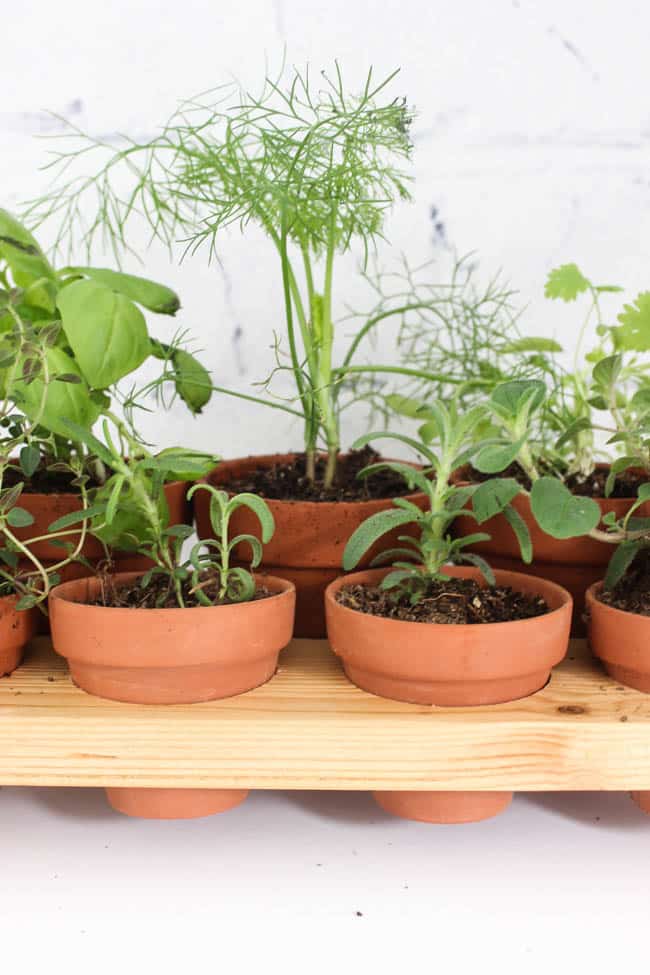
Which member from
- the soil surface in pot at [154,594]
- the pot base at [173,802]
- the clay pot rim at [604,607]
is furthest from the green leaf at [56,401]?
the clay pot rim at [604,607]

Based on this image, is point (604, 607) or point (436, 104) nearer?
point (604, 607)

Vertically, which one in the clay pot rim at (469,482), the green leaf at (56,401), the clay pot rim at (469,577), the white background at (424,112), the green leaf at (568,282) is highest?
the white background at (424,112)

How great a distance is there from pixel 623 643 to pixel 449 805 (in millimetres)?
140

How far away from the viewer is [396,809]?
61cm

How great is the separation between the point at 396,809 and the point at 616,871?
13 centimetres

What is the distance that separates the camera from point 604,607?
2.02 ft

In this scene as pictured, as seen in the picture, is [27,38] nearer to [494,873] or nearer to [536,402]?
[536,402]

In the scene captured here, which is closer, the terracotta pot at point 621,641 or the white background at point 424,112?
the terracotta pot at point 621,641

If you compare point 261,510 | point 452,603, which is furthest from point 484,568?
point 261,510

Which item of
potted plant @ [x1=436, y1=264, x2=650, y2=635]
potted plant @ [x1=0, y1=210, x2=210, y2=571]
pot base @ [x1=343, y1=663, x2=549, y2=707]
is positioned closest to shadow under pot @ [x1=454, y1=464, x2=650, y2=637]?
potted plant @ [x1=436, y1=264, x2=650, y2=635]

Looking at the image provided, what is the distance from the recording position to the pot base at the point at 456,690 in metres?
0.59

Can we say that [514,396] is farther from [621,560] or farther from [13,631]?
[13,631]

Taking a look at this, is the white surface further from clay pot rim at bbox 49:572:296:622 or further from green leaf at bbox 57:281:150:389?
green leaf at bbox 57:281:150:389

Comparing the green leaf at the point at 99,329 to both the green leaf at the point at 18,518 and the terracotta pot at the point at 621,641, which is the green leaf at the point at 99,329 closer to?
the green leaf at the point at 18,518
